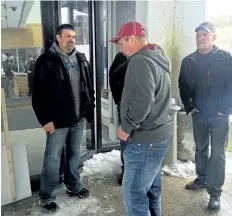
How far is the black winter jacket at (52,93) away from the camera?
214cm

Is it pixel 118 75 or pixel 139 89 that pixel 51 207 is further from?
pixel 139 89

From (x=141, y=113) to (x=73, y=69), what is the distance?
3.14 feet

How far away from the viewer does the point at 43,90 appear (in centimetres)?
213

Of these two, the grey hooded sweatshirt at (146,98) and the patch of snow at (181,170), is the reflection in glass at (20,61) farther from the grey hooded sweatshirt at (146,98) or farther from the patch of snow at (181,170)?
the patch of snow at (181,170)

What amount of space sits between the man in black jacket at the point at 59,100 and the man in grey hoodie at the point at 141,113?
2.25 feet

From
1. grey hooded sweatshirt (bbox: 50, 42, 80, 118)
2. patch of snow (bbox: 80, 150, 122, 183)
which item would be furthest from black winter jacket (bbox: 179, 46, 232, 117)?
→ patch of snow (bbox: 80, 150, 122, 183)

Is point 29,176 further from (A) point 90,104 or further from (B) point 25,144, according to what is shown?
(A) point 90,104

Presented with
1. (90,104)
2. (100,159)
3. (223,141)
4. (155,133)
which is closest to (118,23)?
(90,104)

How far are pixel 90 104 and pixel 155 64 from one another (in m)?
1.00

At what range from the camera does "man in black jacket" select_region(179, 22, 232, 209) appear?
2.27 m

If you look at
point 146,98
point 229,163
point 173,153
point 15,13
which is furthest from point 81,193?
point 229,163

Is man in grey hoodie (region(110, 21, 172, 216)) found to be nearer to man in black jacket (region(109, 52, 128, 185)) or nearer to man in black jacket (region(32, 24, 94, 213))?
man in black jacket (region(32, 24, 94, 213))

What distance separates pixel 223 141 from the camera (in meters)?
2.33

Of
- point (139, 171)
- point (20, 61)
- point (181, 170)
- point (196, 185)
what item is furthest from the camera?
point (181, 170)
